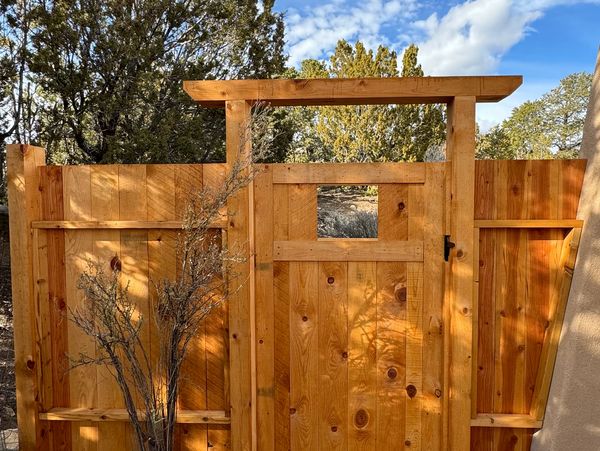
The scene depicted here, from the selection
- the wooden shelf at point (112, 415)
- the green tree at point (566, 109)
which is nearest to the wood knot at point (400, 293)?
the wooden shelf at point (112, 415)

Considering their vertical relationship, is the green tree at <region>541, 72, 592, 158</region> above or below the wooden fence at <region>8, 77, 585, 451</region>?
above

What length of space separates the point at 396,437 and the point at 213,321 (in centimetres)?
109

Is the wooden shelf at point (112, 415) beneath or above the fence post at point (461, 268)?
beneath

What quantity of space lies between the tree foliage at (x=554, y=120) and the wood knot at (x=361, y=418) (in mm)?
18929

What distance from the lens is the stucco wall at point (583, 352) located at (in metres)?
1.79

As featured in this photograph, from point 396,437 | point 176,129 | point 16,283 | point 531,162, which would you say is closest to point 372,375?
point 396,437

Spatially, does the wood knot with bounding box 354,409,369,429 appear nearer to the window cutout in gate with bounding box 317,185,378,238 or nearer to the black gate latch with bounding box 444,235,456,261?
the black gate latch with bounding box 444,235,456,261

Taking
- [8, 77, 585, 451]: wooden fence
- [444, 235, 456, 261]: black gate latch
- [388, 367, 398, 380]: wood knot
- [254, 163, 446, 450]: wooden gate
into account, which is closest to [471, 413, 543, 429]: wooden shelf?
[8, 77, 585, 451]: wooden fence

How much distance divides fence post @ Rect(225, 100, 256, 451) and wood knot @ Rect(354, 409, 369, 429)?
51 centimetres

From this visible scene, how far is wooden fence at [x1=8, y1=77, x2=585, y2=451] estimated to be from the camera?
1.98 m

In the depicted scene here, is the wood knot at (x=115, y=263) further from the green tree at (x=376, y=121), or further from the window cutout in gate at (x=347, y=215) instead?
the green tree at (x=376, y=121)

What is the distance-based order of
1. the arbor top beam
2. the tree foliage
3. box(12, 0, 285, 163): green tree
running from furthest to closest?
the tree foliage < box(12, 0, 285, 163): green tree < the arbor top beam

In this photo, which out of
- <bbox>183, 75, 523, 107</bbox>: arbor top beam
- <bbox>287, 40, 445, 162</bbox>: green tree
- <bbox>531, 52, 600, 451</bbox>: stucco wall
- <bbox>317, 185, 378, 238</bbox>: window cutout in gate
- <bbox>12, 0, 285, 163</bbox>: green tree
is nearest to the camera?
<bbox>531, 52, 600, 451</bbox>: stucco wall

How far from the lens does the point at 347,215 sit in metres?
7.86
